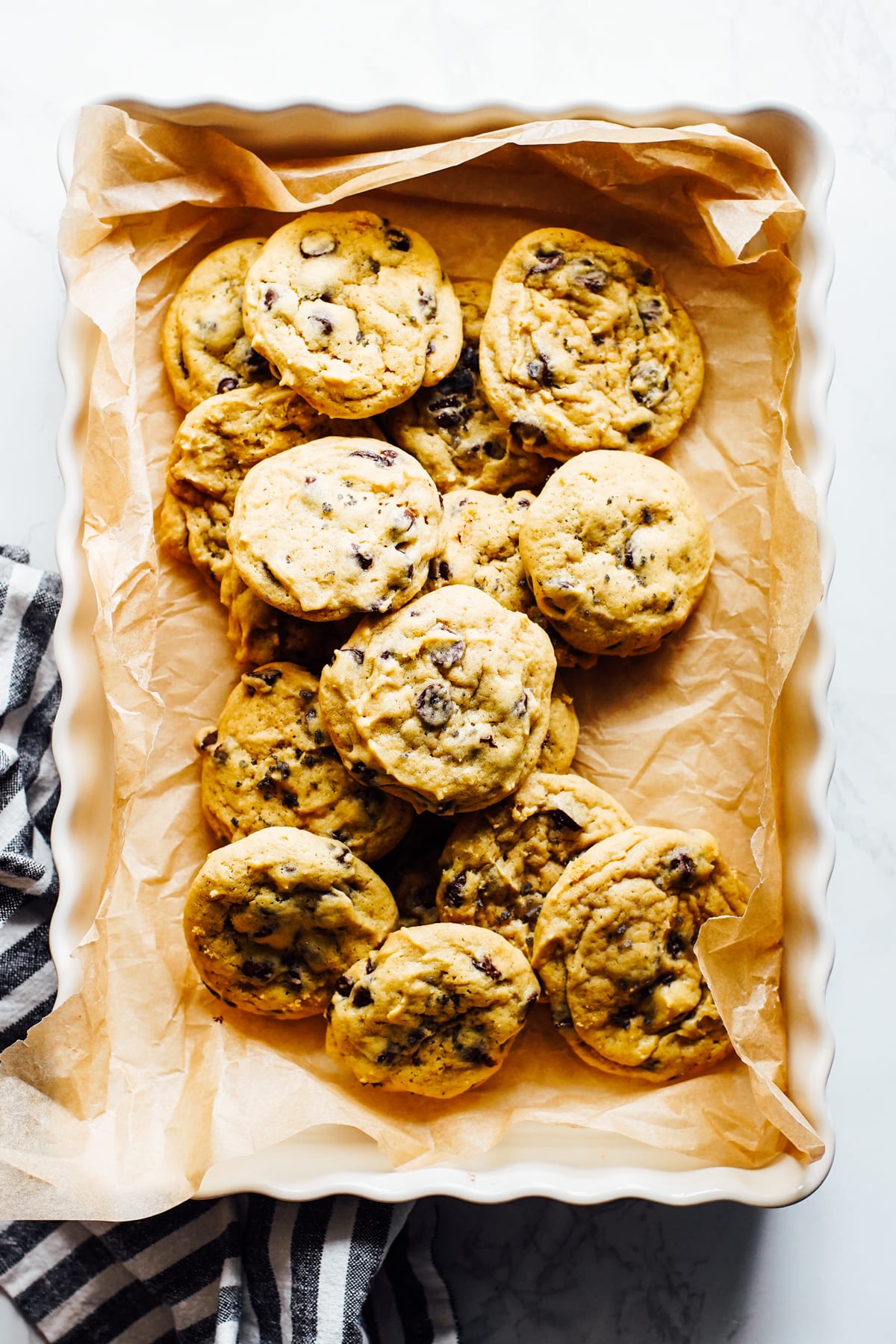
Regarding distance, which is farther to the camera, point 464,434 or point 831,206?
point 831,206

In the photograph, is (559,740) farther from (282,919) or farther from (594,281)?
(594,281)

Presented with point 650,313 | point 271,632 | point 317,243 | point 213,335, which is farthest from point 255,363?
point 650,313

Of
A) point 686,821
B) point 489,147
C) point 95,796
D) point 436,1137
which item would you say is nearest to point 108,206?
point 489,147

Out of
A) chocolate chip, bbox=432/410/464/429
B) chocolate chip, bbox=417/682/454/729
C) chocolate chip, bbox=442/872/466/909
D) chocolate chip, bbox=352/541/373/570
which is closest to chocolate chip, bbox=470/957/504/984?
chocolate chip, bbox=442/872/466/909

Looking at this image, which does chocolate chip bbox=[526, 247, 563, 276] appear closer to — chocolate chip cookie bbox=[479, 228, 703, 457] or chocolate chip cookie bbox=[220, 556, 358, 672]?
chocolate chip cookie bbox=[479, 228, 703, 457]

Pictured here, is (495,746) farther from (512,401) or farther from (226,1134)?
(226,1134)

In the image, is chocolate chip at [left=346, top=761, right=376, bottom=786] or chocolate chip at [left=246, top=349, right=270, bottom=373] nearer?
chocolate chip at [left=346, top=761, right=376, bottom=786]
